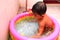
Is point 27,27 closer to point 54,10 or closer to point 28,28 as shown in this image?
point 28,28

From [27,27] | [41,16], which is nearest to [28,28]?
[27,27]

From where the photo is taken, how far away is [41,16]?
1.34 metres

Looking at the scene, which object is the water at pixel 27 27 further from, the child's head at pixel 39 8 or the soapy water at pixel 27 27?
the child's head at pixel 39 8

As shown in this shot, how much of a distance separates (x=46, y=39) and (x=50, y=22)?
0.77 ft

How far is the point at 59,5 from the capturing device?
207 cm

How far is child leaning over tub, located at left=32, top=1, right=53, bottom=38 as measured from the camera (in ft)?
4.21

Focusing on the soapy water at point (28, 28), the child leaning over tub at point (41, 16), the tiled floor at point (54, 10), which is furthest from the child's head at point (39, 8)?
the tiled floor at point (54, 10)

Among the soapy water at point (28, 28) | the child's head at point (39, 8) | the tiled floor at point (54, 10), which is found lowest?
the soapy water at point (28, 28)

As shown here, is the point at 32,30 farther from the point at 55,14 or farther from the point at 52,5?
the point at 52,5

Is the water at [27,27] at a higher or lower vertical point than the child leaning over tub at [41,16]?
lower

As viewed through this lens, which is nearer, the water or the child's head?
the child's head

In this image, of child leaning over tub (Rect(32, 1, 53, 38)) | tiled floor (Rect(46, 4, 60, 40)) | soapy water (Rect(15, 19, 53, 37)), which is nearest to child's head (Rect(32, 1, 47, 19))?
child leaning over tub (Rect(32, 1, 53, 38))

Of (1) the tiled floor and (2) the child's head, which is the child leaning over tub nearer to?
(2) the child's head

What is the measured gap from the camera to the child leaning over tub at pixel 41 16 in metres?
1.28
